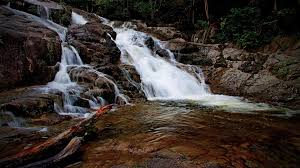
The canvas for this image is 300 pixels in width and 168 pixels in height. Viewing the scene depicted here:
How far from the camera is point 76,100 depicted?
31.7 feet

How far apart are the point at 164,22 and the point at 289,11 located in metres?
10.3

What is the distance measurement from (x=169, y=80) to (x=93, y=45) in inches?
156

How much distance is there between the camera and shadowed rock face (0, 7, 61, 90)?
1058 centimetres

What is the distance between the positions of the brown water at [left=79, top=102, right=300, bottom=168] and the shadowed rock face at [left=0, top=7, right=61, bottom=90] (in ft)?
13.3

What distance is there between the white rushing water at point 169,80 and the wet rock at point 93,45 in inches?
38.5

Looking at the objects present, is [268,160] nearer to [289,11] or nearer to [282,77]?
[282,77]

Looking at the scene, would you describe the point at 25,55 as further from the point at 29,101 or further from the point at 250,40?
the point at 250,40

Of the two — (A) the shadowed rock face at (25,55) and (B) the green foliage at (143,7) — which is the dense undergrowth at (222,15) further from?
(A) the shadowed rock face at (25,55)

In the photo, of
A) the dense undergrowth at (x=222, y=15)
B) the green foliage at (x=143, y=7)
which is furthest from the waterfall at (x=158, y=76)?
the green foliage at (x=143, y=7)

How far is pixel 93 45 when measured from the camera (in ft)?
45.6

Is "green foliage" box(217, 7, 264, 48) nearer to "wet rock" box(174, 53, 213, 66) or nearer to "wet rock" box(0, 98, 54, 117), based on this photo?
"wet rock" box(174, 53, 213, 66)

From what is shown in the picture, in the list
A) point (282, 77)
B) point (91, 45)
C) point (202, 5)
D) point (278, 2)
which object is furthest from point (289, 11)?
point (91, 45)

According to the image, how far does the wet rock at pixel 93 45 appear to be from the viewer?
43.4 ft

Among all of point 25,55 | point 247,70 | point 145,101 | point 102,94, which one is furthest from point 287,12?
point 25,55
